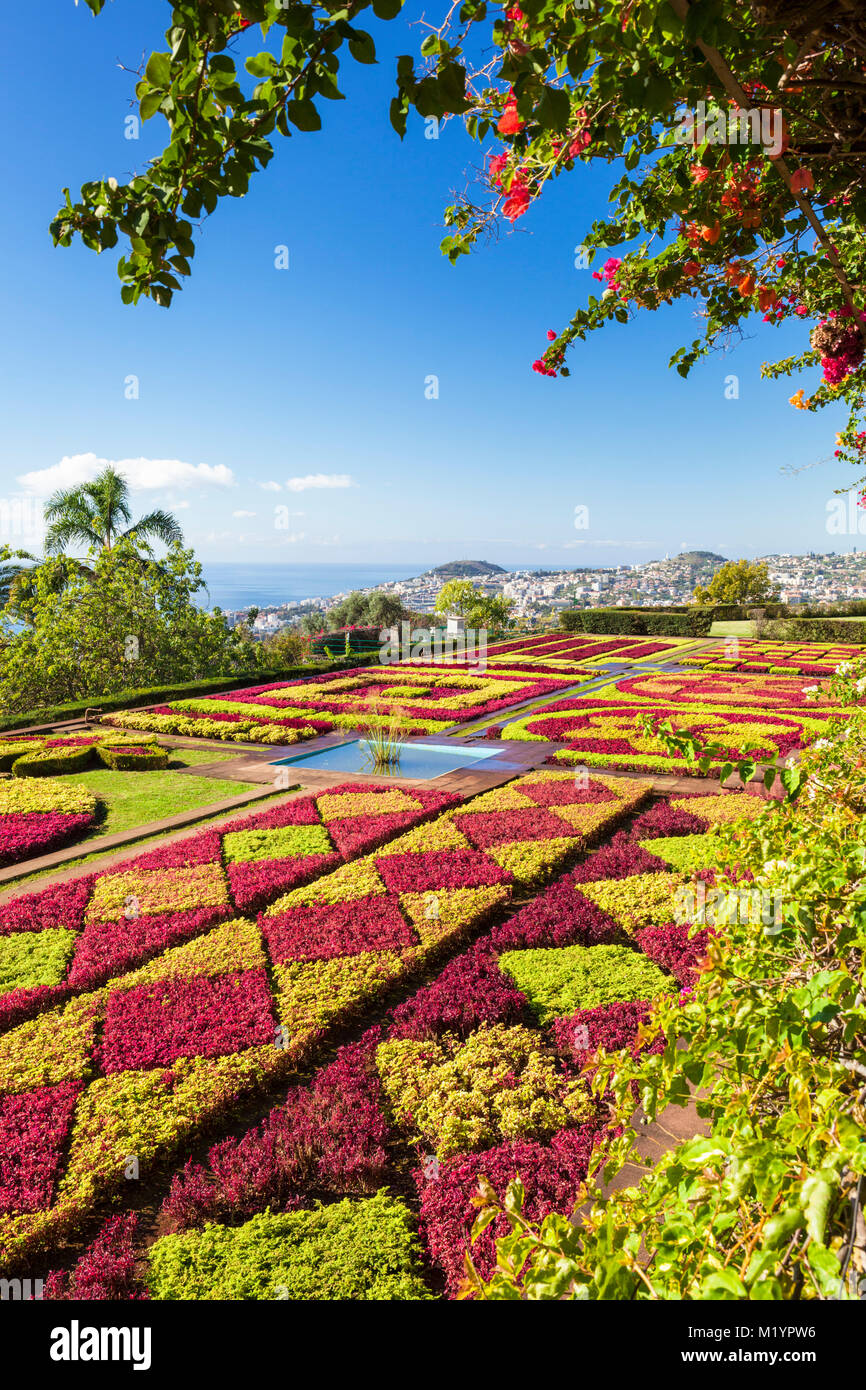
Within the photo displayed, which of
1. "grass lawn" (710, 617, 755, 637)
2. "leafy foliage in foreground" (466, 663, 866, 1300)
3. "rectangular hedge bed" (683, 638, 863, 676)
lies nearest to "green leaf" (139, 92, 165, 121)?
"leafy foliage in foreground" (466, 663, 866, 1300)

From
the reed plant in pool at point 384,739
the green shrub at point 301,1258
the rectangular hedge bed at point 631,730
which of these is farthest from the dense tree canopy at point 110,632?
the green shrub at point 301,1258

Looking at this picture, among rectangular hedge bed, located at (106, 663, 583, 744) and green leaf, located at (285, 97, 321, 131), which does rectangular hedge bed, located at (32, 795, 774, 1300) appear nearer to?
green leaf, located at (285, 97, 321, 131)

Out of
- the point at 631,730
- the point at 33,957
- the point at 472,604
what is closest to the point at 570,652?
the point at 472,604

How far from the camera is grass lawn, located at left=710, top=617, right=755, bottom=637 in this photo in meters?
31.3

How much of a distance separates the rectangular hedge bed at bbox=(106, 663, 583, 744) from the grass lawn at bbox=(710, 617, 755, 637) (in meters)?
15.3

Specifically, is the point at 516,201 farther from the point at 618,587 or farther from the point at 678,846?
the point at 618,587

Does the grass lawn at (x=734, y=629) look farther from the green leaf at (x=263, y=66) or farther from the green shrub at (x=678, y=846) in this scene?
the green leaf at (x=263, y=66)

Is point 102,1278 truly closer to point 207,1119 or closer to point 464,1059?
point 207,1119

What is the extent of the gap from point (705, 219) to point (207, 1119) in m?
4.54

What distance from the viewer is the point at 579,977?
189 inches

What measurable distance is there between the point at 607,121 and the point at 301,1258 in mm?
4271

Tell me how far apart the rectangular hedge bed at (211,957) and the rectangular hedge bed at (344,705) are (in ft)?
16.0

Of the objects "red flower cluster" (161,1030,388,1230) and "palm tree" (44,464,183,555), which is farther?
"palm tree" (44,464,183,555)

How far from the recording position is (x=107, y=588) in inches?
719
